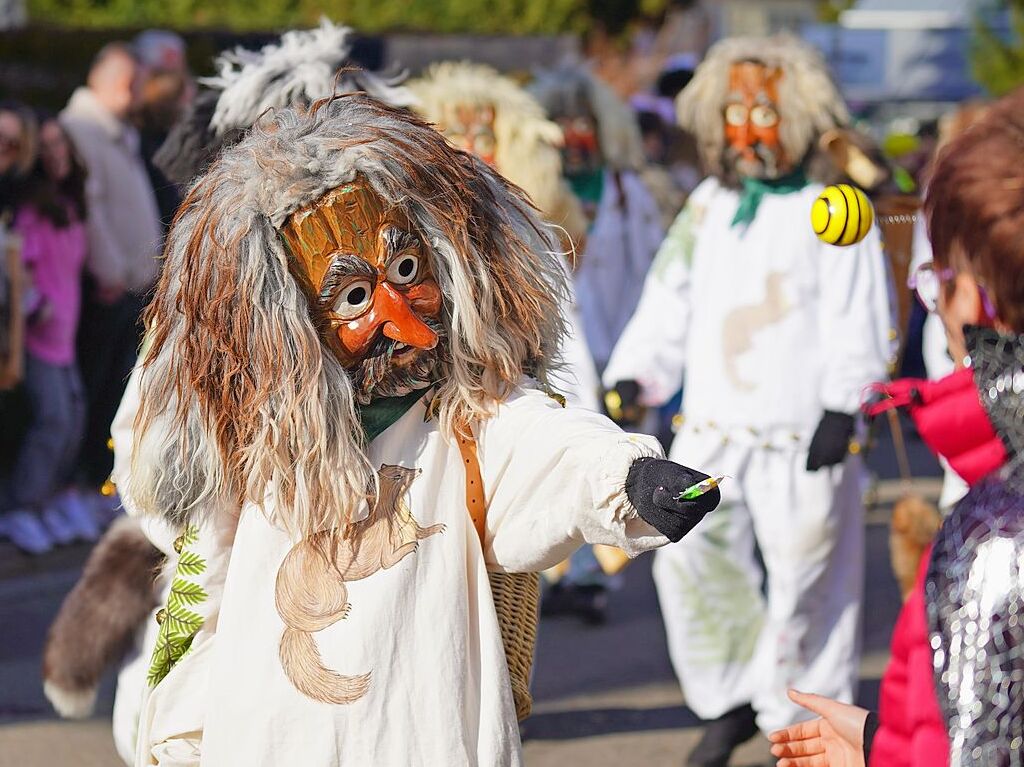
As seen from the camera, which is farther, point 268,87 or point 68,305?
point 68,305

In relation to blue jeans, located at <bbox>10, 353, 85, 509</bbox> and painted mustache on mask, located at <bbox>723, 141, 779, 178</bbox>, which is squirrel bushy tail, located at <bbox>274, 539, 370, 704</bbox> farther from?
blue jeans, located at <bbox>10, 353, 85, 509</bbox>

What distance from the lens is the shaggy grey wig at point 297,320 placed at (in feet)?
7.96

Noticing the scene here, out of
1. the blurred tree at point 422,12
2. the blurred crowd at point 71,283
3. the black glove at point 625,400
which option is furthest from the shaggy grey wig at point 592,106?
the blurred tree at point 422,12

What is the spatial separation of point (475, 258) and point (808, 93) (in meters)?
2.58

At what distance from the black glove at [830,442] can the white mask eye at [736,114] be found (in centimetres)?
96

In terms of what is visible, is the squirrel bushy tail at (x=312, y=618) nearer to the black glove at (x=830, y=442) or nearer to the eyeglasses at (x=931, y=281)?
the eyeglasses at (x=931, y=281)

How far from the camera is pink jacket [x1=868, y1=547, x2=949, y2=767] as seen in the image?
199 centimetres

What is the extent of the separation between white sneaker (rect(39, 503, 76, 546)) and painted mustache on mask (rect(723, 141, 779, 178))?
3.91 m

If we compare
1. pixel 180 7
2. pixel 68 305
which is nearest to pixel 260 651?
pixel 68 305

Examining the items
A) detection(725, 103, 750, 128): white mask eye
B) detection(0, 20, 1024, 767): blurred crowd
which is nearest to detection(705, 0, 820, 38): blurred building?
detection(0, 20, 1024, 767): blurred crowd

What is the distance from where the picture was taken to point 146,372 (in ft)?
8.60

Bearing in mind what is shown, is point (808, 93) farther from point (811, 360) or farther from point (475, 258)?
point (475, 258)

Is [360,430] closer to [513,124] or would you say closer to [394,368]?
[394,368]

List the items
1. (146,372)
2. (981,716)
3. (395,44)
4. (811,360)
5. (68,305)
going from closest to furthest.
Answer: (981,716), (146,372), (811,360), (68,305), (395,44)
